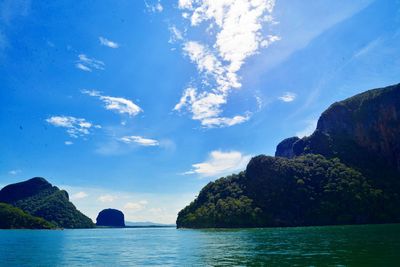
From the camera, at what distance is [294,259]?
47281 millimetres

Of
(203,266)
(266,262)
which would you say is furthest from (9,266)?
(266,262)

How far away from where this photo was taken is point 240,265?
145ft

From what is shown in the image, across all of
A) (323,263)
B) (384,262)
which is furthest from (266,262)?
(384,262)

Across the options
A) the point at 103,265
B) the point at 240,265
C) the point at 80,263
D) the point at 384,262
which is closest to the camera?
the point at 384,262

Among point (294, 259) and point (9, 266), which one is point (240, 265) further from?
point (9, 266)

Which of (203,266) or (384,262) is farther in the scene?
(203,266)

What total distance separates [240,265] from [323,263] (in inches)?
399

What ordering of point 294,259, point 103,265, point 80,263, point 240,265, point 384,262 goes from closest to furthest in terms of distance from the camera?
point 384,262 → point 240,265 → point 294,259 → point 103,265 → point 80,263

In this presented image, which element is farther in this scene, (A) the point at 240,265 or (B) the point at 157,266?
(B) the point at 157,266

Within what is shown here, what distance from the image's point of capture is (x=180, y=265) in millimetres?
48406

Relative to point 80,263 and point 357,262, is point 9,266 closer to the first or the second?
point 80,263

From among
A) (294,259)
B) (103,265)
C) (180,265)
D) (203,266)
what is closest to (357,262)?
(294,259)

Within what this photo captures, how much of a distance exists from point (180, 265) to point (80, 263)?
17.4 metres

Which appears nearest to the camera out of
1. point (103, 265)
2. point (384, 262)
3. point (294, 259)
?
point (384, 262)
